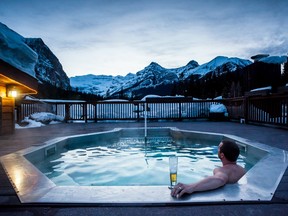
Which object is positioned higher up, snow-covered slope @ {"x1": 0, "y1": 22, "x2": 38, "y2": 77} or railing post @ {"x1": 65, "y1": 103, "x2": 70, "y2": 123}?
snow-covered slope @ {"x1": 0, "y1": 22, "x2": 38, "y2": 77}

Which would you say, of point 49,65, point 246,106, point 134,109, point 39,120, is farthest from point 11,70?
point 49,65

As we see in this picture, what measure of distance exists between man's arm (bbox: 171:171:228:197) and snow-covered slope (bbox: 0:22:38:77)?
4.46 metres

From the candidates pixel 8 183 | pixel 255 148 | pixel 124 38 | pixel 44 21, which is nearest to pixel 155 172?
pixel 255 148

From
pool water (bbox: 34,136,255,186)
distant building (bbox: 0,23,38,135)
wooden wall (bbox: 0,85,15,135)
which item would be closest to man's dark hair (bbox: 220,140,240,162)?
pool water (bbox: 34,136,255,186)

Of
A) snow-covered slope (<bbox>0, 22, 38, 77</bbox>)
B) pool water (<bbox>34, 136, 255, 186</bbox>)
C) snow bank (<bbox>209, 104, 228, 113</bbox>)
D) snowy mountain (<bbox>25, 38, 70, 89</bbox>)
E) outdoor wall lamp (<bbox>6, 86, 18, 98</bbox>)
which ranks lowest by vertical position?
pool water (<bbox>34, 136, 255, 186</bbox>)

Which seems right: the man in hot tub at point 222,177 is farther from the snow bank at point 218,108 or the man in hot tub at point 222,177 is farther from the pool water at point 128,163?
the snow bank at point 218,108

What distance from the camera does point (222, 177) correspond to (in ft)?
6.18

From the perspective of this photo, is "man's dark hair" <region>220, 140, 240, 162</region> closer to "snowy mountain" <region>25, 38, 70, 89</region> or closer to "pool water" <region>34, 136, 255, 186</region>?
"pool water" <region>34, 136, 255, 186</region>

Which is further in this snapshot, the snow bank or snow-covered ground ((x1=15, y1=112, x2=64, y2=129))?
the snow bank

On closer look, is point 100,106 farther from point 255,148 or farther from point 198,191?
point 198,191

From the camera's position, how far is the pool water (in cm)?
338

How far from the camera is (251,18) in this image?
29.2 feet

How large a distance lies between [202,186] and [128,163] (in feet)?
8.51

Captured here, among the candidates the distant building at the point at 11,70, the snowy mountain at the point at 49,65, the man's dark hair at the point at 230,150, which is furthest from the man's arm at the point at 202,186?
the snowy mountain at the point at 49,65
